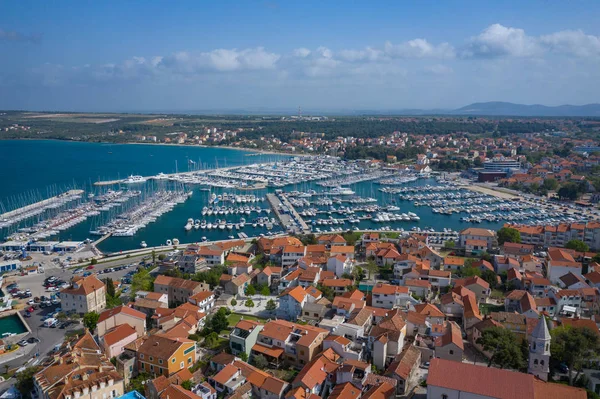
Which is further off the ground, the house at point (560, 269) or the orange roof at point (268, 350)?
the house at point (560, 269)

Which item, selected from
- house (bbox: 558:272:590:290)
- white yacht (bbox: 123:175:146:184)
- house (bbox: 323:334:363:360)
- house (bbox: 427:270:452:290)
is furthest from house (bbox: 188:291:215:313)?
white yacht (bbox: 123:175:146:184)

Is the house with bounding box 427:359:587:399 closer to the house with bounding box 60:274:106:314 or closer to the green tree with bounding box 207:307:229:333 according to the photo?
the green tree with bounding box 207:307:229:333

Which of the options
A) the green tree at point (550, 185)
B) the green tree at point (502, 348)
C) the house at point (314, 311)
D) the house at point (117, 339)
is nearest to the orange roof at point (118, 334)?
the house at point (117, 339)

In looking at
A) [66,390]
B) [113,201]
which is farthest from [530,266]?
[113,201]

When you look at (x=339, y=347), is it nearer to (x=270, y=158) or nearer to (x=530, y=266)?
(x=530, y=266)

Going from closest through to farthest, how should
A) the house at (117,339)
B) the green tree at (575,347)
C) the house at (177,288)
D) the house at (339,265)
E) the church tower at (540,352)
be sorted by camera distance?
the church tower at (540,352)
the green tree at (575,347)
the house at (117,339)
the house at (177,288)
the house at (339,265)

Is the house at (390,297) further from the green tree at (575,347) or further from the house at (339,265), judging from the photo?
the green tree at (575,347)

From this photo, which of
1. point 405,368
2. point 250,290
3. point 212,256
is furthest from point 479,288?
point 212,256
